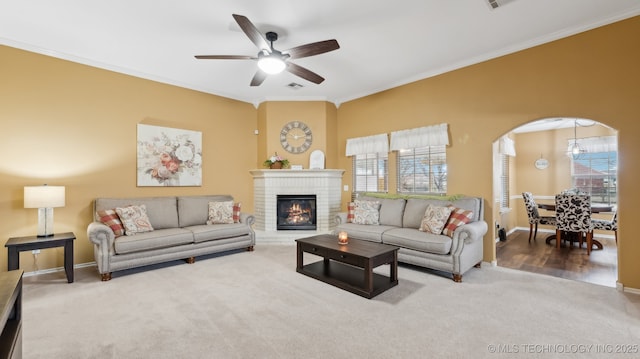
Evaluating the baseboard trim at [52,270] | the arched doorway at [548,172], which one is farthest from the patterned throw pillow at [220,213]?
the arched doorway at [548,172]

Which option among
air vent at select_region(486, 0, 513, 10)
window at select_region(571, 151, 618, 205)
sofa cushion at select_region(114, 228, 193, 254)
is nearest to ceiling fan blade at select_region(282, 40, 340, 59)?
air vent at select_region(486, 0, 513, 10)

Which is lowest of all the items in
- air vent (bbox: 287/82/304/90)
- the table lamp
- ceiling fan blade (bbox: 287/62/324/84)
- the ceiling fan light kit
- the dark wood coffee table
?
the dark wood coffee table

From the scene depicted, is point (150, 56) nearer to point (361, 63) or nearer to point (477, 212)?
point (361, 63)

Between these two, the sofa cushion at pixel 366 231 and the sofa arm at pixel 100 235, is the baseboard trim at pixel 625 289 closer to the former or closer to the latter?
the sofa cushion at pixel 366 231

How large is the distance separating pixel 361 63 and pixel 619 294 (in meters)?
4.32

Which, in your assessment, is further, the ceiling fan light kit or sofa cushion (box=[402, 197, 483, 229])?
sofa cushion (box=[402, 197, 483, 229])

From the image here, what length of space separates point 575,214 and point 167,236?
22.4 feet

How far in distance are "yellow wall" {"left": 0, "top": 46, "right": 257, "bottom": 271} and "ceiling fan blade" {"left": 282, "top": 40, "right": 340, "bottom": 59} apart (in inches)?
125

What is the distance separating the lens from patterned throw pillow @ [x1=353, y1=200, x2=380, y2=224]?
4.96m

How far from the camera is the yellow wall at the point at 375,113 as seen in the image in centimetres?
335

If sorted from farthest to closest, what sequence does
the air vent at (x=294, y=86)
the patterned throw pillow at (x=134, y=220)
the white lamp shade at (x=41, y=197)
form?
the air vent at (x=294, y=86), the patterned throw pillow at (x=134, y=220), the white lamp shade at (x=41, y=197)

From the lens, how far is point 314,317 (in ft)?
8.92

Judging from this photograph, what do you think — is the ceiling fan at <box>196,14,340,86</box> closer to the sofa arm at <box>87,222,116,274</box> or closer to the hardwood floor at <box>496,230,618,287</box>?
the sofa arm at <box>87,222,116,274</box>

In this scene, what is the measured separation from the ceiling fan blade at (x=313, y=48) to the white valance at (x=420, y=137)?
101 inches
